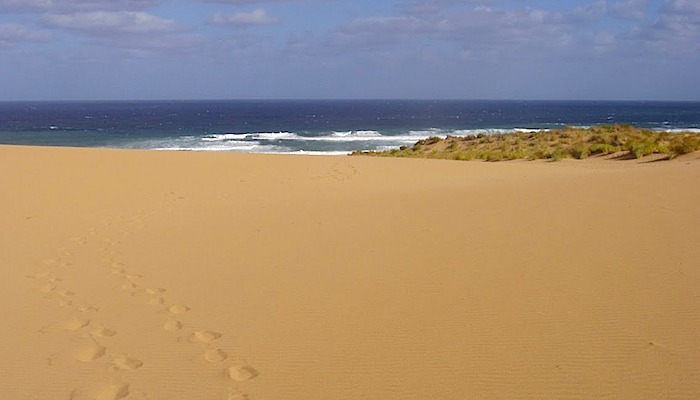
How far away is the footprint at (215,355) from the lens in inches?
154

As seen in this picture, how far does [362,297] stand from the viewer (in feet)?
16.5

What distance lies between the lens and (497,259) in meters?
5.94

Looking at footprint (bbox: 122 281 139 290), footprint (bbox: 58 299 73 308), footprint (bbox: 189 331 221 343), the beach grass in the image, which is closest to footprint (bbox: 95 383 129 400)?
footprint (bbox: 189 331 221 343)

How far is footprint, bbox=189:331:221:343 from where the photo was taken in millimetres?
4233

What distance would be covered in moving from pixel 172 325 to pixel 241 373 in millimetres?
1035

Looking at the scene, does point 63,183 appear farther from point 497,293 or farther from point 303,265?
point 497,293

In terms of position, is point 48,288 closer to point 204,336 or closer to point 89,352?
point 89,352

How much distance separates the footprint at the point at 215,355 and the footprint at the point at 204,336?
186 millimetres

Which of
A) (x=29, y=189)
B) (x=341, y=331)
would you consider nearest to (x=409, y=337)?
(x=341, y=331)

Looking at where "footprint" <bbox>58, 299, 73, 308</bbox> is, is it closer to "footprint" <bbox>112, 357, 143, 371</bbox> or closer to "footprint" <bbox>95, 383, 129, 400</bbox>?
"footprint" <bbox>112, 357, 143, 371</bbox>

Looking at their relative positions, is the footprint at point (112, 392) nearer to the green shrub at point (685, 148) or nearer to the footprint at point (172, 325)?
the footprint at point (172, 325)

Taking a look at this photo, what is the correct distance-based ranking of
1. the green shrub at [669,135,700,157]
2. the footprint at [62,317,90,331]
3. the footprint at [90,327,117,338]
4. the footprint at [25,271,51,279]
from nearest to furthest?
the footprint at [90,327,117,338]
the footprint at [62,317,90,331]
the footprint at [25,271,51,279]
the green shrub at [669,135,700,157]

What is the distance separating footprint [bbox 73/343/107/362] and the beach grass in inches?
693

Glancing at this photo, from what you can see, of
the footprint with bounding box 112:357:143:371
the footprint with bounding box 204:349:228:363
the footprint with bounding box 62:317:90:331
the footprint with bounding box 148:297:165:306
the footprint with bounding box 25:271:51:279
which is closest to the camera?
the footprint with bounding box 112:357:143:371
